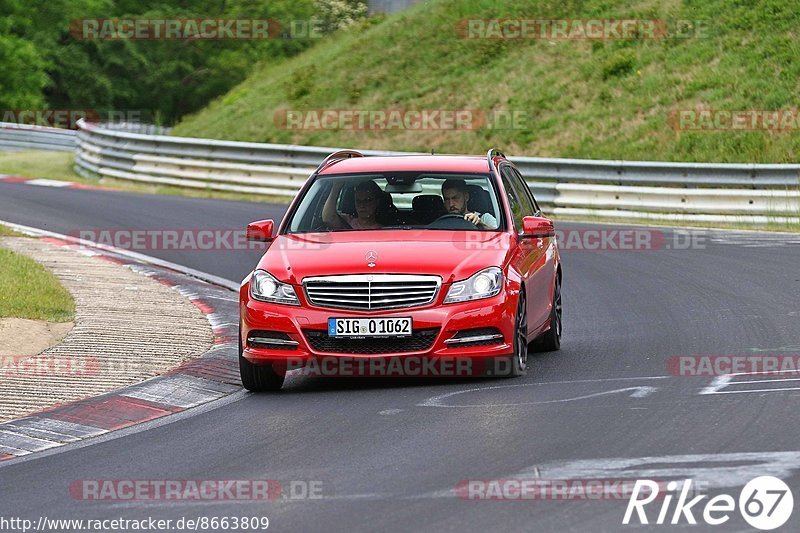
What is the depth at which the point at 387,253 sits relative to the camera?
10.2 m

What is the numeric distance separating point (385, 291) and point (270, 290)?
0.83 m

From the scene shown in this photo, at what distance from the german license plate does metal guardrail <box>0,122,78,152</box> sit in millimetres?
33863

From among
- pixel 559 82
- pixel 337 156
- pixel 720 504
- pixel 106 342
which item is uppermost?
pixel 559 82

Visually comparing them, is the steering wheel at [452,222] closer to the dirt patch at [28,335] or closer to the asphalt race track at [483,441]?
the asphalt race track at [483,441]

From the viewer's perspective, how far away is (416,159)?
38.6 ft

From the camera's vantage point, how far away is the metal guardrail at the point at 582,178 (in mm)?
23562

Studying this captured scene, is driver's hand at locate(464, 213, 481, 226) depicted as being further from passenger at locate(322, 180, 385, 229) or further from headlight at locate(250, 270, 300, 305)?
headlight at locate(250, 270, 300, 305)

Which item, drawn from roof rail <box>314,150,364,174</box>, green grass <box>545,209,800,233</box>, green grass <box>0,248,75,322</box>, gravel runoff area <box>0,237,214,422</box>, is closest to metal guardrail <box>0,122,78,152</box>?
green grass <box>545,209,800,233</box>

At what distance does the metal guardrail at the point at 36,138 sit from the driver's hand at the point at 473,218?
1294 inches

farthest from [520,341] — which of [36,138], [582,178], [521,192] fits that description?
[36,138]

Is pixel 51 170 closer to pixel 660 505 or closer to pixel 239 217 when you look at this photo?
pixel 239 217

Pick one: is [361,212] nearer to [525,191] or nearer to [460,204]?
[460,204]

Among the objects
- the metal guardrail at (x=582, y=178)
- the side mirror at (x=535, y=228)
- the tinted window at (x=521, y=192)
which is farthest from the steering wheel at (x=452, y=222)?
the metal guardrail at (x=582, y=178)

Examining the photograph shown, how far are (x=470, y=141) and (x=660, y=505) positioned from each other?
28188 mm
